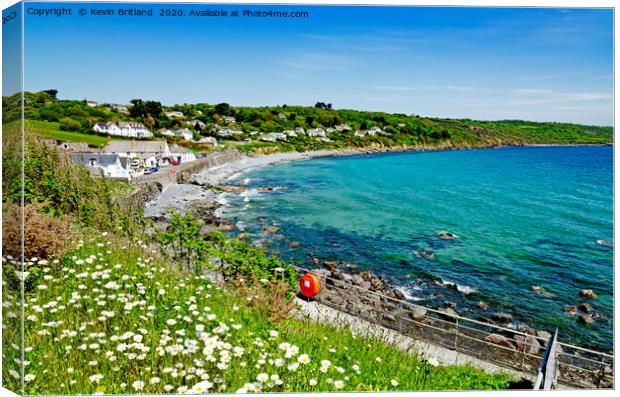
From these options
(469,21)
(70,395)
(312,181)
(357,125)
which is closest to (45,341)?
(70,395)

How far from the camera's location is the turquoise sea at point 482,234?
11.6m

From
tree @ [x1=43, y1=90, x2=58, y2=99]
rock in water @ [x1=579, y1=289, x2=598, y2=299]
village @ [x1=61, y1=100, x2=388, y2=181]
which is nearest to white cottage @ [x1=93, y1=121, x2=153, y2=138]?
village @ [x1=61, y1=100, x2=388, y2=181]

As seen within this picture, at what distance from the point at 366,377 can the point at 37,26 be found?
4650 mm

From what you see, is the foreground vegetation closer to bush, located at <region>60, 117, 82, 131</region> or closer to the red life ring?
the red life ring

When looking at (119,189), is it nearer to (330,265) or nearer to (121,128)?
(121,128)

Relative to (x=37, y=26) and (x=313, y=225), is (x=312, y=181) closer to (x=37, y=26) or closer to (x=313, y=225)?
(x=313, y=225)

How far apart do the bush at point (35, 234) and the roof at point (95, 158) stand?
1733 millimetres

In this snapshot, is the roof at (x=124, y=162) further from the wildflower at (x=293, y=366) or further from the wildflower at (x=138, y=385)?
the wildflower at (x=293, y=366)

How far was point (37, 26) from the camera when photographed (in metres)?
5.03

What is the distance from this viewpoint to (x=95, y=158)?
8211 mm

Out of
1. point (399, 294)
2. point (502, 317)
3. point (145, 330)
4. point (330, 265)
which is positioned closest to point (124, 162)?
point (145, 330)

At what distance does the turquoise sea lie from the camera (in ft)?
37.9

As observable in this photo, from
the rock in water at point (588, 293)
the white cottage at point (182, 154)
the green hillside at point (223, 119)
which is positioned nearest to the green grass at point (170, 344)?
the green hillside at point (223, 119)

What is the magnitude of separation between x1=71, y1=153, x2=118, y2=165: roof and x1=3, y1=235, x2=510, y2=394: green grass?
2.10 metres
